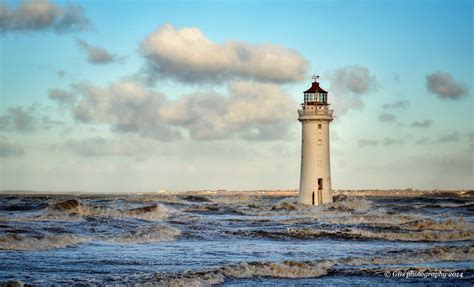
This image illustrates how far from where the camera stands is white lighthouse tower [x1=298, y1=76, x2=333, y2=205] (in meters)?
32.0

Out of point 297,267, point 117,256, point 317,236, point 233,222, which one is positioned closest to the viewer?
point 297,267

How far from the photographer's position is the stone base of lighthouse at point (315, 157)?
3200 centimetres

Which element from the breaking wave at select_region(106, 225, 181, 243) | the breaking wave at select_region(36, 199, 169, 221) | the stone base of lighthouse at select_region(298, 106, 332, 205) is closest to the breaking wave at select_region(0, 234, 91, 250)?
the breaking wave at select_region(106, 225, 181, 243)

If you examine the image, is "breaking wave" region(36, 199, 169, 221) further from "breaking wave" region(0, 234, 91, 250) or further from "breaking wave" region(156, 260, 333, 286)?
"breaking wave" region(156, 260, 333, 286)

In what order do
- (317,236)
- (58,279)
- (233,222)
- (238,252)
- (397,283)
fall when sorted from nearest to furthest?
(58,279)
(397,283)
(238,252)
(317,236)
(233,222)

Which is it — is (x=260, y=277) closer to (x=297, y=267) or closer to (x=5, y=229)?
(x=297, y=267)

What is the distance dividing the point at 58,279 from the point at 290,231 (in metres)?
10.9

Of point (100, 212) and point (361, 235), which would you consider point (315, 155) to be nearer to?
point (100, 212)

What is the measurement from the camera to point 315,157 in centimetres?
3197

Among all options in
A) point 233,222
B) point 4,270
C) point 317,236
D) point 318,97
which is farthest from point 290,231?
point 318,97

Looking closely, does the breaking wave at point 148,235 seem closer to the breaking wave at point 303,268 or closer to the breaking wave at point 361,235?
the breaking wave at point 361,235

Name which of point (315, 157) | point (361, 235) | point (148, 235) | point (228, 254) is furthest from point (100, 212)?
point (228, 254)

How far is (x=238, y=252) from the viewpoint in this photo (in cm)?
1497

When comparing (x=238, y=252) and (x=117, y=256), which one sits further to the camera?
(x=238, y=252)
